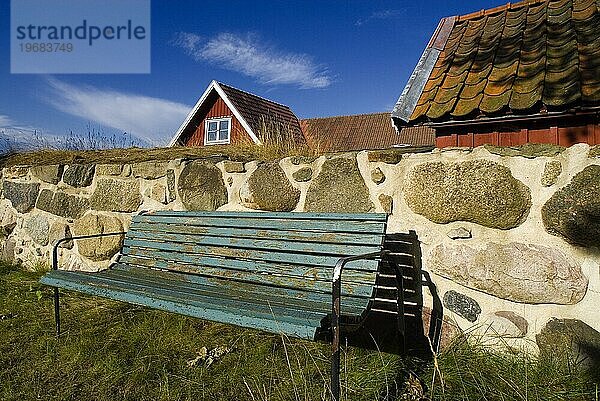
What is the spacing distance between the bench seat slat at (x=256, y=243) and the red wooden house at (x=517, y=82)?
6.31ft

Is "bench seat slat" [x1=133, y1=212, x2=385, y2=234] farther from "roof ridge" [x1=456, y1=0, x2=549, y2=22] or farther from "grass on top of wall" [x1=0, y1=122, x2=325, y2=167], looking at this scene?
"roof ridge" [x1=456, y1=0, x2=549, y2=22]

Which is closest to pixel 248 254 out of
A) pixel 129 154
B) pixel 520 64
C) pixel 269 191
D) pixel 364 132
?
pixel 269 191

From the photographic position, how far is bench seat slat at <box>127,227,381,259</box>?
243cm

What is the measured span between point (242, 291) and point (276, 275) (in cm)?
22

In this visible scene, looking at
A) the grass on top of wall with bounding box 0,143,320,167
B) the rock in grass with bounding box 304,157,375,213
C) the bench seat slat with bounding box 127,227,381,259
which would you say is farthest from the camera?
the grass on top of wall with bounding box 0,143,320,167

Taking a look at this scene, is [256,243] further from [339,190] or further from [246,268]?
[339,190]

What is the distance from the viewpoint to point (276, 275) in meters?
2.57

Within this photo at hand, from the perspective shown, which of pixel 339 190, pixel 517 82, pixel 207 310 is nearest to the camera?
pixel 207 310

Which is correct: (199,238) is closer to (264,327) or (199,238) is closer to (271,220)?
(271,220)

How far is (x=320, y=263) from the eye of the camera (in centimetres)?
244

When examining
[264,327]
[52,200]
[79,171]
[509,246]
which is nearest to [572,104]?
[509,246]

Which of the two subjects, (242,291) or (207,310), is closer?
(207,310)

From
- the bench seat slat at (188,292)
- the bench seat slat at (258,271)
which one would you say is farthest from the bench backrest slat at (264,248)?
the bench seat slat at (188,292)

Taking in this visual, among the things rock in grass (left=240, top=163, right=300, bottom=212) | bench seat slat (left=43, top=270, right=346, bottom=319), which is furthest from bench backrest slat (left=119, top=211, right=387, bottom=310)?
rock in grass (left=240, top=163, right=300, bottom=212)
